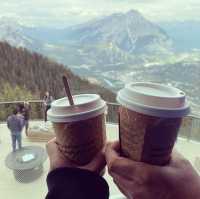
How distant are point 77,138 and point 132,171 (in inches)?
6.9

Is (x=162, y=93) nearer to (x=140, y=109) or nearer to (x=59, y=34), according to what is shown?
(x=140, y=109)

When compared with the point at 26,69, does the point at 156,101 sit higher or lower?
higher

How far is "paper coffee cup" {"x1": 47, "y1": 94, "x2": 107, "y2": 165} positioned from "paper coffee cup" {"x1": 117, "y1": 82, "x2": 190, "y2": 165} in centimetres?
9

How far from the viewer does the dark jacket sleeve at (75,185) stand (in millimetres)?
777

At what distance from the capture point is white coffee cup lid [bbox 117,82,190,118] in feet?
2.27

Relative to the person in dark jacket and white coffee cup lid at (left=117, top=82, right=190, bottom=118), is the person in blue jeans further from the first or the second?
white coffee cup lid at (left=117, top=82, right=190, bottom=118)

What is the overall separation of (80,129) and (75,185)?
0.12m

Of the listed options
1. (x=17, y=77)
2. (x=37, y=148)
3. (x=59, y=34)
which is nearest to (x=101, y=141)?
(x=37, y=148)

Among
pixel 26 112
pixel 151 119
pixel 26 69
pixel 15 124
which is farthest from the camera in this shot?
pixel 26 69

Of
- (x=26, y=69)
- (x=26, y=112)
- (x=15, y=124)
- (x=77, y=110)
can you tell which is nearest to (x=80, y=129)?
(x=77, y=110)

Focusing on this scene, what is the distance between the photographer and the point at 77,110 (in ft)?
2.72

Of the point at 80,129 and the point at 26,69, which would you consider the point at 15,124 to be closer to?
the point at 80,129

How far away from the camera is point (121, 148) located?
783 mm

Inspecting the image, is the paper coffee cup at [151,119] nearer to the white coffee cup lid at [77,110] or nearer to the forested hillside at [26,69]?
the white coffee cup lid at [77,110]
